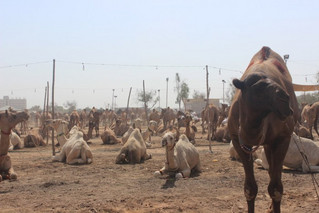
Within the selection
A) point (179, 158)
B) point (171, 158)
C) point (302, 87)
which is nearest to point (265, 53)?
point (302, 87)

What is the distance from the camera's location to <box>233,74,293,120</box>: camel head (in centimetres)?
309

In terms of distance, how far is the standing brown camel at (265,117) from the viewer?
3.16 meters

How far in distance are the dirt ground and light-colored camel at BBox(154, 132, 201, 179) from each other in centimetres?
26

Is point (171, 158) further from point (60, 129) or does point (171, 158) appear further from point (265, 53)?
point (60, 129)

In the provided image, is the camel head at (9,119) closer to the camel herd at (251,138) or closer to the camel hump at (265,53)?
the camel herd at (251,138)

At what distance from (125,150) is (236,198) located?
5842 mm

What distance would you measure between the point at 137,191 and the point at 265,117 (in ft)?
16.0

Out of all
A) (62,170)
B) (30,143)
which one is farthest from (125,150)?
(30,143)

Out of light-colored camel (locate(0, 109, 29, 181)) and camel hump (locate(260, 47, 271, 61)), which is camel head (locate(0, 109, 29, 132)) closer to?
light-colored camel (locate(0, 109, 29, 181))

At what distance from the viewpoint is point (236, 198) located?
678 centimetres

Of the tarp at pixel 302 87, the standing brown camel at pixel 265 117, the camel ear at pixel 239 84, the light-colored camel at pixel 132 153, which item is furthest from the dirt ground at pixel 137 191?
the camel ear at pixel 239 84

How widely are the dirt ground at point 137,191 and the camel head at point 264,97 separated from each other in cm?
334

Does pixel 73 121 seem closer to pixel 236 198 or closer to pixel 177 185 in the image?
pixel 177 185

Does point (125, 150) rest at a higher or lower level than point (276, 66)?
lower
